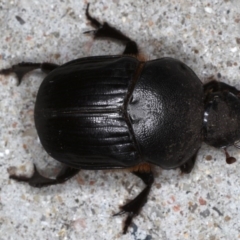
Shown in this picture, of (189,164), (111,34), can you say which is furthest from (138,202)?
(111,34)

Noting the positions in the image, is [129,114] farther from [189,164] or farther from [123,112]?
[189,164]

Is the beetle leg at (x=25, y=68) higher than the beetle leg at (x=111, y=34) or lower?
lower

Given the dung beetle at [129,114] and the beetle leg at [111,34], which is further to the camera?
the beetle leg at [111,34]

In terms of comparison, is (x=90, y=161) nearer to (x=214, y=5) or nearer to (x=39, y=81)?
(x=39, y=81)

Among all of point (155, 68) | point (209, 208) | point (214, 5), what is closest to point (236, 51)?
point (214, 5)

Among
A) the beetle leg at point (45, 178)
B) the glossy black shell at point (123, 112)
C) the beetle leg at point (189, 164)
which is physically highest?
the glossy black shell at point (123, 112)

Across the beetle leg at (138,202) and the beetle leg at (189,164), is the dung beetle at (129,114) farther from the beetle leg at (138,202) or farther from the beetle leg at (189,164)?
the beetle leg at (138,202)

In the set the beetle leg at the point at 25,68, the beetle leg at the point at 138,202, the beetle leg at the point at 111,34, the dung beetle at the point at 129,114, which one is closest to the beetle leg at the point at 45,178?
the dung beetle at the point at 129,114

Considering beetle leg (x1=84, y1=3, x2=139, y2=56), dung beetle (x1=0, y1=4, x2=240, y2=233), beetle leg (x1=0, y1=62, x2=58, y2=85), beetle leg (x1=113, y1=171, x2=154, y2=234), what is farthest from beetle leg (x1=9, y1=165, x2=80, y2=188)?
beetle leg (x1=84, y1=3, x2=139, y2=56)
